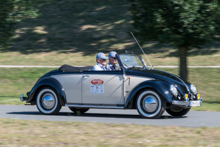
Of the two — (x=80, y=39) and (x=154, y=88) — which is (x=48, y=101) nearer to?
(x=154, y=88)

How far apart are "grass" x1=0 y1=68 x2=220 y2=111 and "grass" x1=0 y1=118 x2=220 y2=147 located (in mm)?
6327

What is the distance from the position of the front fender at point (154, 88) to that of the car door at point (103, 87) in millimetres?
263

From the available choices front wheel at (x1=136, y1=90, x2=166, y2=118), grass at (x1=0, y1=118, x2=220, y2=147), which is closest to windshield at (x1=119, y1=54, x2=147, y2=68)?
front wheel at (x1=136, y1=90, x2=166, y2=118)

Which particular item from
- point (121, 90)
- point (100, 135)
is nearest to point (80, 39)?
point (121, 90)

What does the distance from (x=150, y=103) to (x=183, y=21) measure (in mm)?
4524

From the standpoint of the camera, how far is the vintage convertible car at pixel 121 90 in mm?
9016

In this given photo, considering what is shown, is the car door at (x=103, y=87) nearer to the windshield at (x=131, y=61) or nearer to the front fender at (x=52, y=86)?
the windshield at (x=131, y=61)

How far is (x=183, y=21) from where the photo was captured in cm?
1267

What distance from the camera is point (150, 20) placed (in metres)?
13.9

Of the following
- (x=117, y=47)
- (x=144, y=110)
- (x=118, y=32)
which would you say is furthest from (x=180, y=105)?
(x=118, y=32)

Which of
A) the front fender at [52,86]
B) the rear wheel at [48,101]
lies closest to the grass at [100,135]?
the front fender at [52,86]

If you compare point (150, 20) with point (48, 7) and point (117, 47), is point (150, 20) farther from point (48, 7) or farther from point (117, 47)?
point (48, 7)

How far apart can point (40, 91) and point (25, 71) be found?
1136 centimetres

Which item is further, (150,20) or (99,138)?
(150,20)
